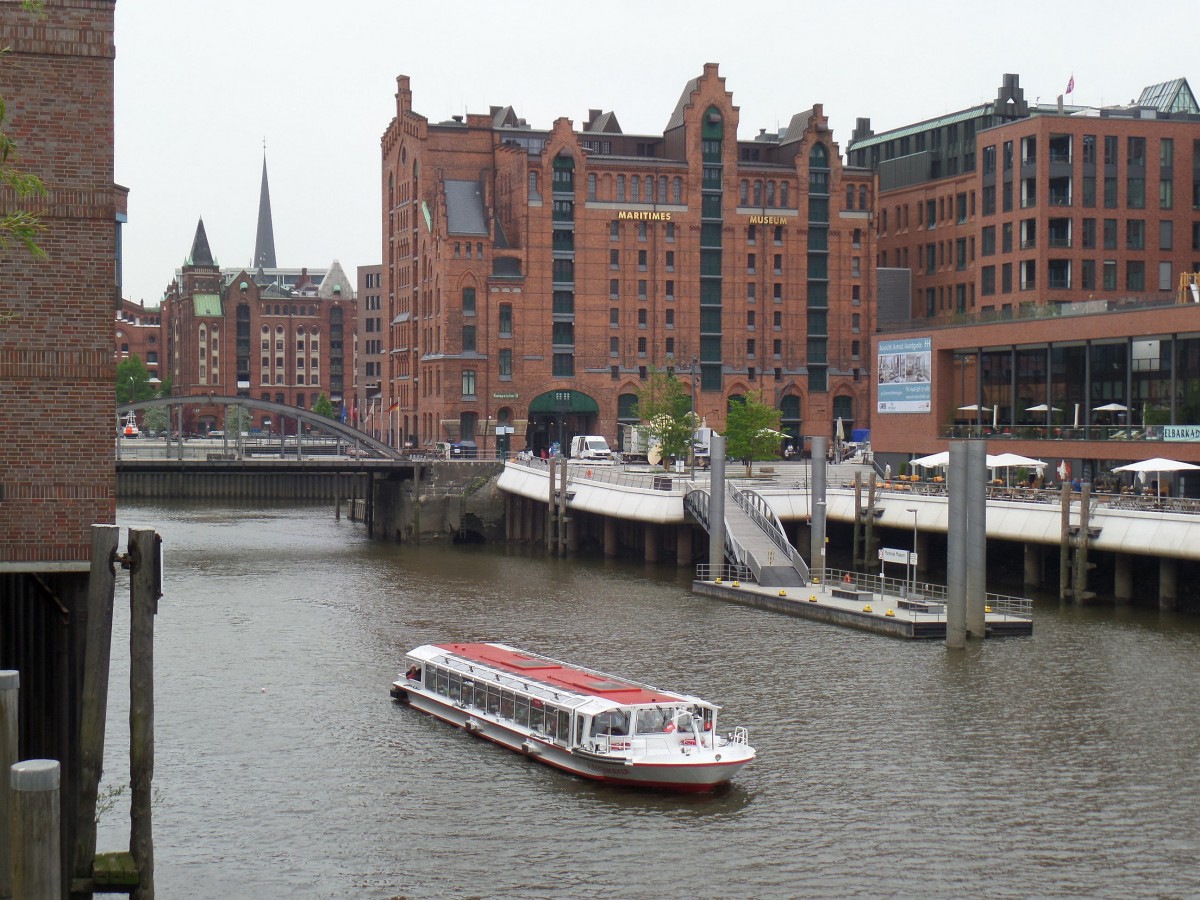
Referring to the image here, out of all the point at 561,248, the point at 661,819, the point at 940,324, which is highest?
the point at 561,248

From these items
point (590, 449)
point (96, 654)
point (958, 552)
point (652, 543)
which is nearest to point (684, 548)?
point (652, 543)

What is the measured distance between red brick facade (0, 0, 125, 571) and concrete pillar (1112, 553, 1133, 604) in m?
49.1

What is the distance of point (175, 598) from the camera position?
66.2 metres

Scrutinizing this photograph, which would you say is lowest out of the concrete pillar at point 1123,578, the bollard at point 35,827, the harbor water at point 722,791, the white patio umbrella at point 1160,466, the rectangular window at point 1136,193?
the harbor water at point 722,791

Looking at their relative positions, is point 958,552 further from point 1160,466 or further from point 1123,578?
point 1160,466

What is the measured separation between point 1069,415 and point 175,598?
4501 cm

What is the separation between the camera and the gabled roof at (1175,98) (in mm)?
134000

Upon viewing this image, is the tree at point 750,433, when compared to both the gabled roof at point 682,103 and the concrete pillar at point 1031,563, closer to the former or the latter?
the gabled roof at point 682,103

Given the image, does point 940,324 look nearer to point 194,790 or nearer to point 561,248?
point 561,248

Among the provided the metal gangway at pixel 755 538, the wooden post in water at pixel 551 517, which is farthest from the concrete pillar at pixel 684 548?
the wooden post in water at pixel 551 517

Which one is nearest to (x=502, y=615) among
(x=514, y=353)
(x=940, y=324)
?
(x=940, y=324)

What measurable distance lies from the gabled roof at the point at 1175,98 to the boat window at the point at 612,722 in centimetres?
10859

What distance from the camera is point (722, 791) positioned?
35500 mm

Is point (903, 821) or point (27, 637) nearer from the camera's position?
point (27, 637)
